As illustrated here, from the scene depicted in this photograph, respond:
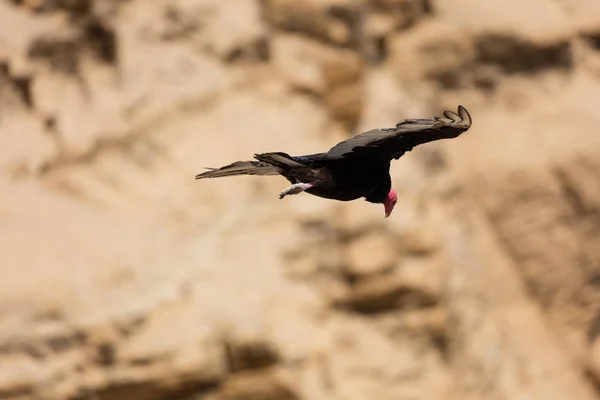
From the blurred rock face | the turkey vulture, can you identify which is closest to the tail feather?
the turkey vulture

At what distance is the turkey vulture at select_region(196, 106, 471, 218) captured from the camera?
260cm

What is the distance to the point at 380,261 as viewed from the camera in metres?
5.22

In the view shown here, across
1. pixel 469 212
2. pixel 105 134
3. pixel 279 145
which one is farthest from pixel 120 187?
pixel 469 212

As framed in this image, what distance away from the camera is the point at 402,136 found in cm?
256

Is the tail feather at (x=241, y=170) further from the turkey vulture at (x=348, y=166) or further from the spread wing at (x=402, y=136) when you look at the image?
the spread wing at (x=402, y=136)

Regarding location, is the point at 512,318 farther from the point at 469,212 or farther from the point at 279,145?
the point at 279,145

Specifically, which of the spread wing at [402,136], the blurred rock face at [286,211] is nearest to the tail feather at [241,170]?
the spread wing at [402,136]

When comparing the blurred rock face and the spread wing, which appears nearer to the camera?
the spread wing

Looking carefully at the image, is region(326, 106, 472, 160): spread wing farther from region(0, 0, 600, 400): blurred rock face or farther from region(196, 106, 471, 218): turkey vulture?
region(0, 0, 600, 400): blurred rock face

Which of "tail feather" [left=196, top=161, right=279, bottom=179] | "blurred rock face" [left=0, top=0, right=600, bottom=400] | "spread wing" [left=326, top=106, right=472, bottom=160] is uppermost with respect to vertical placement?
"blurred rock face" [left=0, top=0, right=600, bottom=400]

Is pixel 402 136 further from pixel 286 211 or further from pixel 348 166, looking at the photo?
pixel 286 211

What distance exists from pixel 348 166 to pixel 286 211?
238cm

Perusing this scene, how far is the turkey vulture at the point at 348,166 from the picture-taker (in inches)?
103

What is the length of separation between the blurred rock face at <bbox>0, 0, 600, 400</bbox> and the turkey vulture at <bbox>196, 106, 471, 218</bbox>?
5.89 feet
